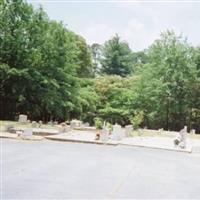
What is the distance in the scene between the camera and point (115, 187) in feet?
35.1

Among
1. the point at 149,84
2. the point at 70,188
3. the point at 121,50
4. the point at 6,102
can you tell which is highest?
the point at 121,50

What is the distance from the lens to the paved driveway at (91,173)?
9867 mm

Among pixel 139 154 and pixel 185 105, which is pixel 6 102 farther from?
pixel 139 154

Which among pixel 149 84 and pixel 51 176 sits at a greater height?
pixel 149 84

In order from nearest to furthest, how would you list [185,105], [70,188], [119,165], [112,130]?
[70,188]
[119,165]
[112,130]
[185,105]

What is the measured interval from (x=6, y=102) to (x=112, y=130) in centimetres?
1709

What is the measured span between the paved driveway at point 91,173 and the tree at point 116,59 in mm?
46923

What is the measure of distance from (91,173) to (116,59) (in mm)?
54494

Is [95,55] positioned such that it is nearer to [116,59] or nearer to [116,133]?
[116,59]

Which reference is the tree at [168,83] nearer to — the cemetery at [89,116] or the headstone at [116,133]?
the cemetery at [89,116]

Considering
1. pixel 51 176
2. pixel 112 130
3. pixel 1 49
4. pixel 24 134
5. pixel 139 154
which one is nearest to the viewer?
pixel 51 176

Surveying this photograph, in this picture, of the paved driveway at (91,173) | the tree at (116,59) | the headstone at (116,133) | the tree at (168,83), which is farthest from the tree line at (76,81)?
the paved driveway at (91,173)

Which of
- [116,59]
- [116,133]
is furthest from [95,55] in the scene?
[116,133]

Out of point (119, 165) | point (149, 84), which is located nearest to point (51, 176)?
point (119, 165)
